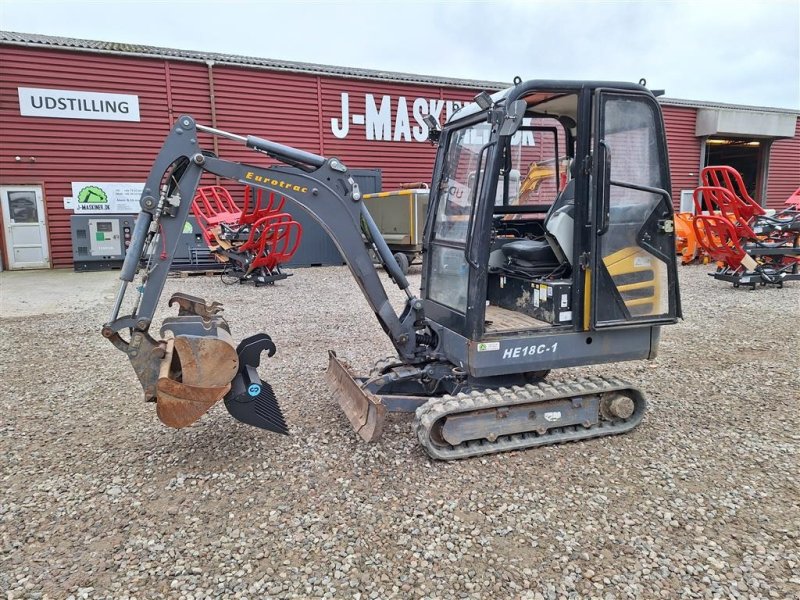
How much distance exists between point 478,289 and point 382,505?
1.52 m

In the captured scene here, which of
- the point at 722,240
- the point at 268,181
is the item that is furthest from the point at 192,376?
the point at 722,240

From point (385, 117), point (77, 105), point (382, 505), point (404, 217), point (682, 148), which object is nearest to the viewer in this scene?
point (382, 505)

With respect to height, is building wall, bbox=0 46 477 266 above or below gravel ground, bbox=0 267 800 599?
above

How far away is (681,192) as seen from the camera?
2070 cm

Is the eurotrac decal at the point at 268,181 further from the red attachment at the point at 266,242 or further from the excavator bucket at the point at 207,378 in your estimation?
the red attachment at the point at 266,242

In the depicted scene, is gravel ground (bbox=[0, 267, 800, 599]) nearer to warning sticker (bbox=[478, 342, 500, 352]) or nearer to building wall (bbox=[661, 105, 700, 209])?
warning sticker (bbox=[478, 342, 500, 352])

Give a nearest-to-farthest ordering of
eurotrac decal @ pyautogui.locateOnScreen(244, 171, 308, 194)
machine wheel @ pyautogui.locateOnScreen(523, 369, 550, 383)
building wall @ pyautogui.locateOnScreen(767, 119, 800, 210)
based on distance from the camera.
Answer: eurotrac decal @ pyautogui.locateOnScreen(244, 171, 308, 194), machine wheel @ pyautogui.locateOnScreen(523, 369, 550, 383), building wall @ pyautogui.locateOnScreen(767, 119, 800, 210)

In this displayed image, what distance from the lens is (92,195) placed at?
14258 mm

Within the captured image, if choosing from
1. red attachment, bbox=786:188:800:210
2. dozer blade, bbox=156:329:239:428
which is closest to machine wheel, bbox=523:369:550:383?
dozer blade, bbox=156:329:239:428

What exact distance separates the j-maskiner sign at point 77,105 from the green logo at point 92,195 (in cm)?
180

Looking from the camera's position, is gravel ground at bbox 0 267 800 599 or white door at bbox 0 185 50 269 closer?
gravel ground at bbox 0 267 800 599

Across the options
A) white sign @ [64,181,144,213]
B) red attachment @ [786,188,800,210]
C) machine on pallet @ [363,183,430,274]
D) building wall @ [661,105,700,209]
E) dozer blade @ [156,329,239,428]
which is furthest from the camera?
building wall @ [661,105,700,209]

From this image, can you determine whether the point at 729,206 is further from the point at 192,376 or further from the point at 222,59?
the point at 222,59

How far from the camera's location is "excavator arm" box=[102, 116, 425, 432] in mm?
3518
